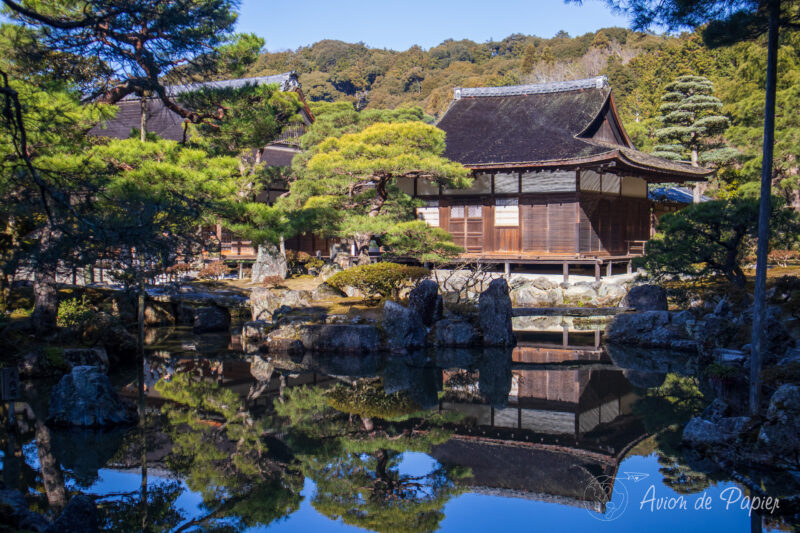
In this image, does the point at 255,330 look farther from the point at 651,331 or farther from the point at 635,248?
the point at 635,248

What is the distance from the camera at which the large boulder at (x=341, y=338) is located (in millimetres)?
13266

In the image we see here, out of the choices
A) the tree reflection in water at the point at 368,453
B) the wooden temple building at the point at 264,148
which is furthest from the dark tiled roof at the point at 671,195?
the tree reflection in water at the point at 368,453

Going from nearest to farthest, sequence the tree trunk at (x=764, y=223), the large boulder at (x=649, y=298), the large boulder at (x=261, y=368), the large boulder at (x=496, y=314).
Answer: the tree trunk at (x=764, y=223)
the large boulder at (x=261, y=368)
the large boulder at (x=496, y=314)
the large boulder at (x=649, y=298)

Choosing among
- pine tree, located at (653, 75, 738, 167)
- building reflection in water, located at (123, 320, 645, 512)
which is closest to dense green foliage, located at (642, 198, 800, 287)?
building reflection in water, located at (123, 320, 645, 512)

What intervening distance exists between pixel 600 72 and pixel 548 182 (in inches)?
1480

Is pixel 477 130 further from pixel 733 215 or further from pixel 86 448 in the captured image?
pixel 86 448

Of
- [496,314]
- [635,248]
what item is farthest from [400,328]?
[635,248]

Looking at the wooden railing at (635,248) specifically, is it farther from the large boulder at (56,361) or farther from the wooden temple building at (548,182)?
the large boulder at (56,361)

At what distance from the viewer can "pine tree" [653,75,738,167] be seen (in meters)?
28.7

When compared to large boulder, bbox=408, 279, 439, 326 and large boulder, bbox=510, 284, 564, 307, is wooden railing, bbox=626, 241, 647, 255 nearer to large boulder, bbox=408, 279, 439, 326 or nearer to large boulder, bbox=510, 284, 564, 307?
large boulder, bbox=510, 284, 564, 307

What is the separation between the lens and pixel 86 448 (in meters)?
7.39

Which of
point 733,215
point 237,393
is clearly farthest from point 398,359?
point 733,215

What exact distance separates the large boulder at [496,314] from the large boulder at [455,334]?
0.31 meters

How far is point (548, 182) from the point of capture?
2139 centimetres
